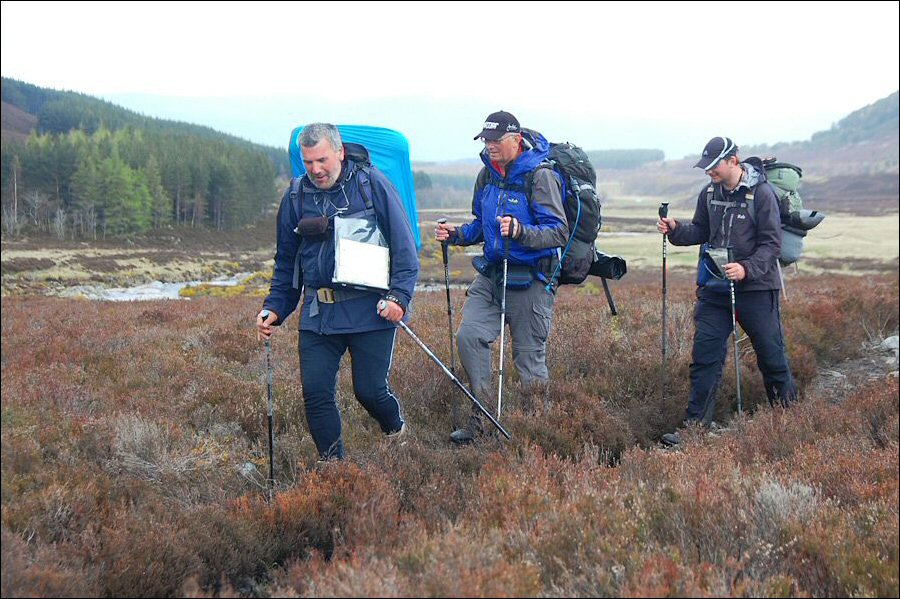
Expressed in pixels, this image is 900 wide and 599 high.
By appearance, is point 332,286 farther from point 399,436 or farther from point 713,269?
point 713,269

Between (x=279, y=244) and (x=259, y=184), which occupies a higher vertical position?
(x=259, y=184)

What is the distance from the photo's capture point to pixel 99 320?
1146cm

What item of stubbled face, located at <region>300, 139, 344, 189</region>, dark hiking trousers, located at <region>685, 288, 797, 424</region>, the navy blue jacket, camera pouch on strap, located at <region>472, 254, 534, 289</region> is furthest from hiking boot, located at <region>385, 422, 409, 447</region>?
the navy blue jacket

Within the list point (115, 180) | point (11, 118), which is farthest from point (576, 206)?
point (115, 180)

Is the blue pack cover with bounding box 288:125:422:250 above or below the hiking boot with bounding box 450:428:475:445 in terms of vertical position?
above

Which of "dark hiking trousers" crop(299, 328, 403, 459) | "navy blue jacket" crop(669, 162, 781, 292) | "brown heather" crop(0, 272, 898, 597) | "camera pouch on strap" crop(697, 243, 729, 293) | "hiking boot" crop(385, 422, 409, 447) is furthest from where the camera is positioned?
"camera pouch on strap" crop(697, 243, 729, 293)

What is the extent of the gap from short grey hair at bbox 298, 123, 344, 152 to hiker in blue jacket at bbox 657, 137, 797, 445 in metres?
2.93

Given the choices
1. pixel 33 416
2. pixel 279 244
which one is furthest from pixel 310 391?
pixel 33 416

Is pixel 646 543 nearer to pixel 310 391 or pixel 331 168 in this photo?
pixel 310 391

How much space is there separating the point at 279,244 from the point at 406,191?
96cm

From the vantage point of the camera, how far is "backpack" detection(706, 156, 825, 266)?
571cm

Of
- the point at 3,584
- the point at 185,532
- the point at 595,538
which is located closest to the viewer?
the point at 3,584

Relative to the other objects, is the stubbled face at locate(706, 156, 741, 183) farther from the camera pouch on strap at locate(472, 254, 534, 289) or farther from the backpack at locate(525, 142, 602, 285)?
the camera pouch on strap at locate(472, 254, 534, 289)

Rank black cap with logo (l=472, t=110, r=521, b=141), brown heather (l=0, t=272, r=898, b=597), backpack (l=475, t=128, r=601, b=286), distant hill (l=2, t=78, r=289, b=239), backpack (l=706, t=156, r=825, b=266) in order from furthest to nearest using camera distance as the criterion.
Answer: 1. distant hill (l=2, t=78, r=289, b=239)
2. backpack (l=706, t=156, r=825, b=266)
3. backpack (l=475, t=128, r=601, b=286)
4. black cap with logo (l=472, t=110, r=521, b=141)
5. brown heather (l=0, t=272, r=898, b=597)
